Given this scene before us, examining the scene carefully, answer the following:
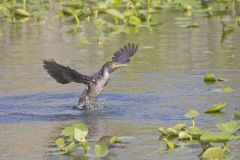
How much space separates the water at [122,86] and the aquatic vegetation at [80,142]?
5.4 inches

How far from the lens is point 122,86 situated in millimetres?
12328

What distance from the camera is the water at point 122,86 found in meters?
9.24

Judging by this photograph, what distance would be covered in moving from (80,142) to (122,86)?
13.5 ft

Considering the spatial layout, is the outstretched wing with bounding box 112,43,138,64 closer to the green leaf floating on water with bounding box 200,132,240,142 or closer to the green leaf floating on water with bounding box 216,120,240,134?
the green leaf floating on water with bounding box 216,120,240,134

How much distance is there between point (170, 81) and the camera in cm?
1236

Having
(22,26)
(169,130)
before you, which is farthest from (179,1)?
(169,130)

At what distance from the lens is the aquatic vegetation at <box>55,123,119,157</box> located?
808cm

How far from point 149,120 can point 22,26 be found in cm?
887

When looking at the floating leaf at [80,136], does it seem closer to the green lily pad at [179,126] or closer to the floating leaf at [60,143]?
the floating leaf at [60,143]

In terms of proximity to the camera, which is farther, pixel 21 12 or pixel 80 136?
pixel 21 12

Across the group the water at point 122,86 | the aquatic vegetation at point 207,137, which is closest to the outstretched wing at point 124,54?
the water at point 122,86

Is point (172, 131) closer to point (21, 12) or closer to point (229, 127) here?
point (229, 127)

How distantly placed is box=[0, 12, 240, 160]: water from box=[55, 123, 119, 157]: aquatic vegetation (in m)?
0.14

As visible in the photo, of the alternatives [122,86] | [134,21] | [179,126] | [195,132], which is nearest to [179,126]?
[179,126]
